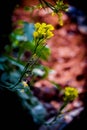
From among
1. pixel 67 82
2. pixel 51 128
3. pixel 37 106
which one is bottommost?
pixel 67 82

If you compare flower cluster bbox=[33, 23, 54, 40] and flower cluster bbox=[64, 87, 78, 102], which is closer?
flower cluster bbox=[33, 23, 54, 40]

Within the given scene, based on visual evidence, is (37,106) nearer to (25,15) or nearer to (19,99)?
(19,99)

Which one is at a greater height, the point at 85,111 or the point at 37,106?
the point at 37,106

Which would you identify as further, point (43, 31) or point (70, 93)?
point (70, 93)

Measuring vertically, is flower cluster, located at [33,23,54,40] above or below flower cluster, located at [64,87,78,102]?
above

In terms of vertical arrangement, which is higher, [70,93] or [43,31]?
[43,31]

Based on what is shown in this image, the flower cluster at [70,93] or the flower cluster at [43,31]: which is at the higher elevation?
the flower cluster at [43,31]

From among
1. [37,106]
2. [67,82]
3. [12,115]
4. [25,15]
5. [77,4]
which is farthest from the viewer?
[77,4]

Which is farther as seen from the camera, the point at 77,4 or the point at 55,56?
the point at 77,4

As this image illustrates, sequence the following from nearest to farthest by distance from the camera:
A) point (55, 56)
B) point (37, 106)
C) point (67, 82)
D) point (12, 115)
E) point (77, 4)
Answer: point (12, 115) → point (37, 106) → point (67, 82) → point (55, 56) → point (77, 4)

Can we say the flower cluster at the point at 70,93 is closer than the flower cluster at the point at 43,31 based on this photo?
No

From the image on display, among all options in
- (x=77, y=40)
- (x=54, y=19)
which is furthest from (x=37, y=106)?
(x=54, y=19)
